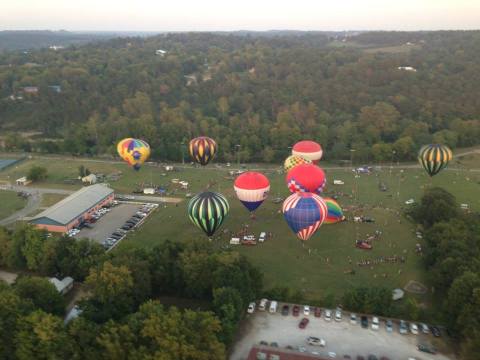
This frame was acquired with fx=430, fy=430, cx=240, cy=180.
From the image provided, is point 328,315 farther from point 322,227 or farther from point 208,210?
point 322,227

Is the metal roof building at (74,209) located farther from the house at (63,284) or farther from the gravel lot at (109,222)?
the house at (63,284)

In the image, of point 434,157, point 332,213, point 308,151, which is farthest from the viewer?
point 308,151

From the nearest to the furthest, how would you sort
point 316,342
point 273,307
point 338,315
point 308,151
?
point 316,342 → point 338,315 → point 273,307 → point 308,151

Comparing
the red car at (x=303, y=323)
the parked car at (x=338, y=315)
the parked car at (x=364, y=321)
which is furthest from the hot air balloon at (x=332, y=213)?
the red car at (x=303, y=323)

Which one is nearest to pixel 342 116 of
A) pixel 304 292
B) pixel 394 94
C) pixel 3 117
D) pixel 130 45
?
pixel 394 94

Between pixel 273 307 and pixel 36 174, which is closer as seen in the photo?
pixel 273 307

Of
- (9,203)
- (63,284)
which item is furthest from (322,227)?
(9,203)

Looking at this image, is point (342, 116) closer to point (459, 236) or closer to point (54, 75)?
point (459, 236)
